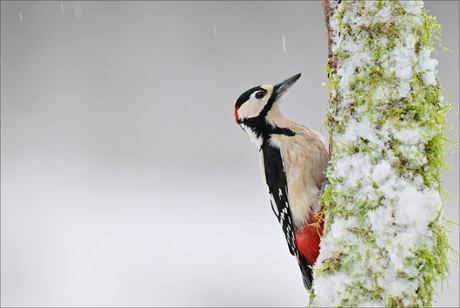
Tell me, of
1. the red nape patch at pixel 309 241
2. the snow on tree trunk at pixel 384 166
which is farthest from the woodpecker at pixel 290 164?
the snow on tree trunk at pixel 384 166

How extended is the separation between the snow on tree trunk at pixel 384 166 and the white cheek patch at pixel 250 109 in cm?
47

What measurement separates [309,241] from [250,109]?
0.41 meters

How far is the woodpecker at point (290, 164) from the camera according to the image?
4.03ft

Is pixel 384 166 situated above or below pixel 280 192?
above

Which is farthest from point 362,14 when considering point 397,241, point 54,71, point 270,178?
point 54,71

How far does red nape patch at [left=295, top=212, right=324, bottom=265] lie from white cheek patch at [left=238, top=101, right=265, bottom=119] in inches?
14.0

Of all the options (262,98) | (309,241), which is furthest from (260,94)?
(309,241)

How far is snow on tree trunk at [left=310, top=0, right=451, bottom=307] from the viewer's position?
773mm

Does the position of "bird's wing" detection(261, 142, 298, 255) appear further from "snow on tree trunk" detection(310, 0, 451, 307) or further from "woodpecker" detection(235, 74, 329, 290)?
"snow on tree trunk" detection(310, 0, 451, 307)

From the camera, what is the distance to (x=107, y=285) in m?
3.98

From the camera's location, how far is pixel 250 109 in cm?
138

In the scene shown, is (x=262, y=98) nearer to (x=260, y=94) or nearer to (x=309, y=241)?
(x=260, y=94)

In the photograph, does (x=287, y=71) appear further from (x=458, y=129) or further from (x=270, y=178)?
(x=270, y=178)

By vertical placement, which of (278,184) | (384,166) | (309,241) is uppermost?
(384,166)
